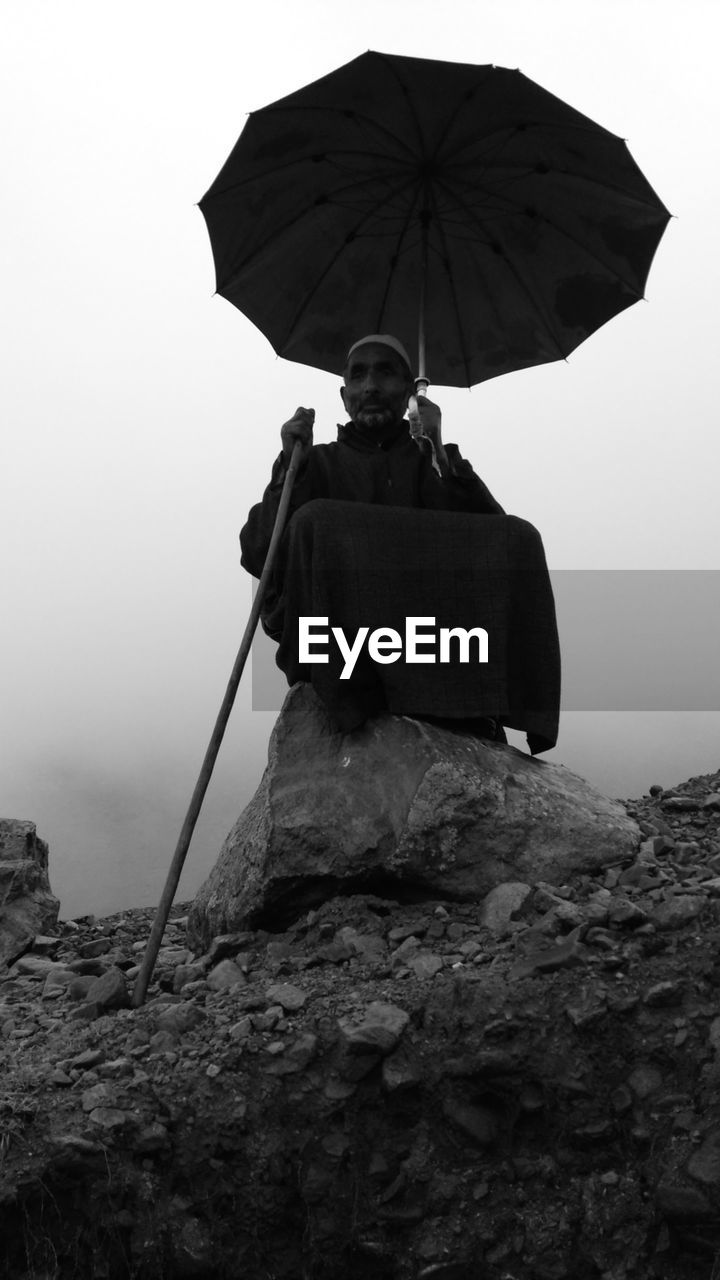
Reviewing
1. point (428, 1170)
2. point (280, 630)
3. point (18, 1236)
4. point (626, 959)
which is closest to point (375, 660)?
point (280, 630)

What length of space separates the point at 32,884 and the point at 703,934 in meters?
5.11

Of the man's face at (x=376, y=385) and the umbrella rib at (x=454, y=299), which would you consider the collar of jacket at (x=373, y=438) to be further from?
the umbrella rib at (x=454, y=299)

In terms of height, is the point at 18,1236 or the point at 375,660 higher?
the point at 375,660

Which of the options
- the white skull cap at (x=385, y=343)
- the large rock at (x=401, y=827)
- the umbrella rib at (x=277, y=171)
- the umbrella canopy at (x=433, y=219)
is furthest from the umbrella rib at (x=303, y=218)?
the large rock at (x=401, y=827)

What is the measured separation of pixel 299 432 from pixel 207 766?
215cm

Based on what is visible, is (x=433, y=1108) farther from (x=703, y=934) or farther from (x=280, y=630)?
(x=280, y=630)

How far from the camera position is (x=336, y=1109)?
531cm

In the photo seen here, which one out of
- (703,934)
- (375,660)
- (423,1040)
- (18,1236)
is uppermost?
(375,660)

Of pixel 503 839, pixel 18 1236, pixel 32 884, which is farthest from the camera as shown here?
pixel 32 884

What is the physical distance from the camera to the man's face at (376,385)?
7598 millimetres

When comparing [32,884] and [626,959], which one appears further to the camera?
[32,884]

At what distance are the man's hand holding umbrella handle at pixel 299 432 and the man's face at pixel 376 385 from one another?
42cm

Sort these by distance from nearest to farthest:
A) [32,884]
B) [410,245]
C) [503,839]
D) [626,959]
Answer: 1. [626,959]
2. [503,839]
3. [410,245]
4. [32,884]

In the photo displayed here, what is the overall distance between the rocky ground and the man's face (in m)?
3.58
